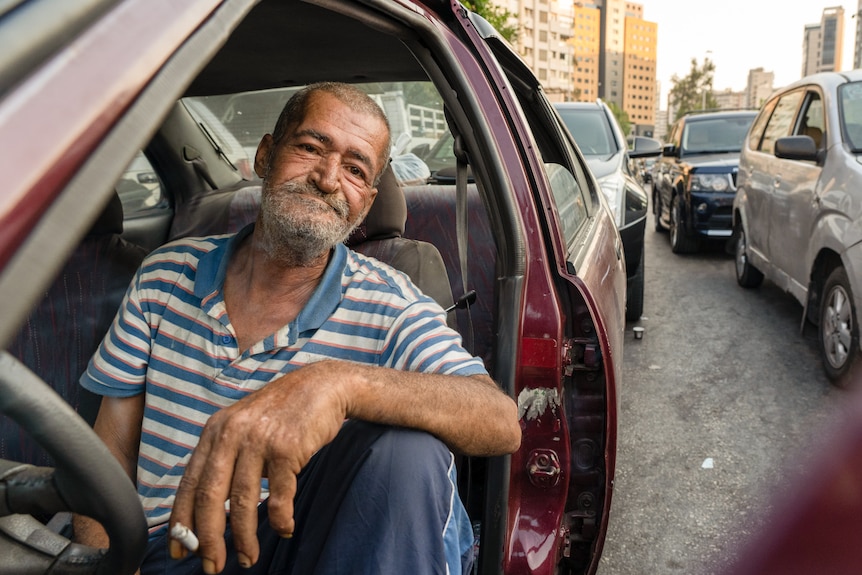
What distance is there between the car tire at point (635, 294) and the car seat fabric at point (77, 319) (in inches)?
157

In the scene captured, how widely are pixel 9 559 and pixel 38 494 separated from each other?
13cm

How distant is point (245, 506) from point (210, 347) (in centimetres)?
72

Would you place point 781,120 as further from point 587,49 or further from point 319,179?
point 587,49

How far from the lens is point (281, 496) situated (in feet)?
3.76

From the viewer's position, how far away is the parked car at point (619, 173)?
539 cm

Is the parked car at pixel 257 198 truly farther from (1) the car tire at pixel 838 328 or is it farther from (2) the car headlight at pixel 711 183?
(2) the car headlight at pixel 711 183

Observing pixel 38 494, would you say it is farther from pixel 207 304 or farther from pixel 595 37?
pixel 595 37

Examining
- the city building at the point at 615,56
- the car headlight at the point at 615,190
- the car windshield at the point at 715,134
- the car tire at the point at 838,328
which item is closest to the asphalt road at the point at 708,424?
the car tire at the point at 838,328

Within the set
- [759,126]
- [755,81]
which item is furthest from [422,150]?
[755,81]

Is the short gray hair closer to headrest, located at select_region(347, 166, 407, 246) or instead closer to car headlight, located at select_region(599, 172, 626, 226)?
headrest, located at select_region(347, 166, 407, 246)

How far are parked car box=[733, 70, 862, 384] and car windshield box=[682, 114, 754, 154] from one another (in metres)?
3.19

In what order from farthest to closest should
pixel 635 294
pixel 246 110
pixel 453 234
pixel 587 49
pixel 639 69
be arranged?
1. pixel 639 69
2. pixel 587 49
3. pixel 635 294
4. pixel 246 110
5. pixel 453 234

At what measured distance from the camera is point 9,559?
0.95 meters

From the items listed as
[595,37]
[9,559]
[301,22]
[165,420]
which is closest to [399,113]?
[301,22]
